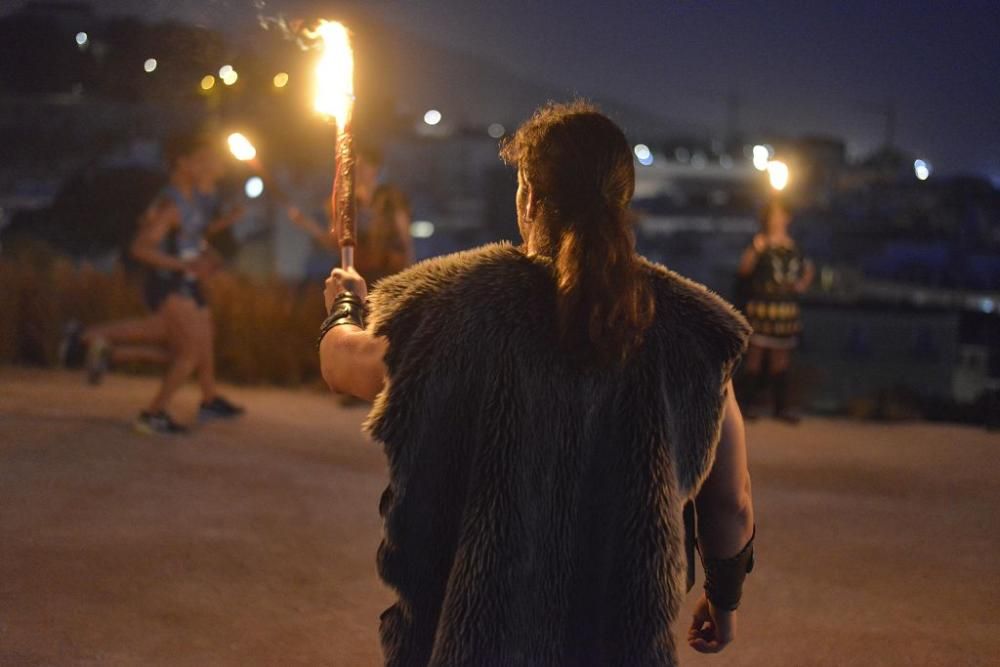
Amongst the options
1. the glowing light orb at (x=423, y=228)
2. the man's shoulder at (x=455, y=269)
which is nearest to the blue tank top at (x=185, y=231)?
the man's shoulder at (x=455, y=269)

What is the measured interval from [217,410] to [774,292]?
469cm

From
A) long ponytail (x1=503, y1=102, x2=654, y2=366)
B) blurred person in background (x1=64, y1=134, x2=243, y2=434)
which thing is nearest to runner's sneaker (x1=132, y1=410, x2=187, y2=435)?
blurred person in background (x1=64, y1=134, x2=243, y2=434)

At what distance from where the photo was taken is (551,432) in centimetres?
223

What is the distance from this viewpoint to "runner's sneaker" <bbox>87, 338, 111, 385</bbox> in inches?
411

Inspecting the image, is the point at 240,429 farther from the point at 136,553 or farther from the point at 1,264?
the point at 1,264

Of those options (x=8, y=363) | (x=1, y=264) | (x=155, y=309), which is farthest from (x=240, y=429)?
(x=1, y=264)

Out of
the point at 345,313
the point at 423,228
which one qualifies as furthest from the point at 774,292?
the point at 423,228

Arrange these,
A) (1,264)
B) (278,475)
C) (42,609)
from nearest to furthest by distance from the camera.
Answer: (42,609) < (278,475) < (1,264)

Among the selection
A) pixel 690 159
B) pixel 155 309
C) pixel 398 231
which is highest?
pixel 690 159

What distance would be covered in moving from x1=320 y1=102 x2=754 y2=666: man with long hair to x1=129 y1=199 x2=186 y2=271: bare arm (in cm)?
667

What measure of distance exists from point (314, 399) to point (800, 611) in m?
6.73

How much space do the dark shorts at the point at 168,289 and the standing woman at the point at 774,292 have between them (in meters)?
4.59

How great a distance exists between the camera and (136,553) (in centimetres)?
587

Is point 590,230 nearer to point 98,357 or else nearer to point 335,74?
point 335,74
